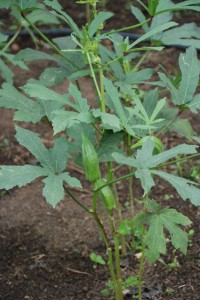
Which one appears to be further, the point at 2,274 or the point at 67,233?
the point at 67,233

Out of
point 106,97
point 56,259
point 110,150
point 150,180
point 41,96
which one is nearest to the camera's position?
point 150,180

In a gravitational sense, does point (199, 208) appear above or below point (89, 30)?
below

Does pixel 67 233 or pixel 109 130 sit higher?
pixel 109 130

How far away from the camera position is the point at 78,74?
2139 mm

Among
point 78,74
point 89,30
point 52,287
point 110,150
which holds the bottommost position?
point 52,287

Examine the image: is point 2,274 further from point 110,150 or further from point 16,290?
point 110,150

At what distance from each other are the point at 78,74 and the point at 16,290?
909mm

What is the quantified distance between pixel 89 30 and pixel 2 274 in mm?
1133

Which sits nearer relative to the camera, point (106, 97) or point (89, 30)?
point (89, 30)

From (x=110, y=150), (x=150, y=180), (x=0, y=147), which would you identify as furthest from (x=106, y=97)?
(x=0, y=147)

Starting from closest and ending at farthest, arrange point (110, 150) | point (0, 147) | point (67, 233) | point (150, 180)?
1. point (150, 180)
2. point (110, 150)
3. point (67, 233)
4. point (0, 147)

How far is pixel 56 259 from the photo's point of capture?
2.53m

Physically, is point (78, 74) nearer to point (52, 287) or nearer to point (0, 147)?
point (52, 287)

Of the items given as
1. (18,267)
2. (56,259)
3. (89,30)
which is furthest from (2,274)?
(89,30)
